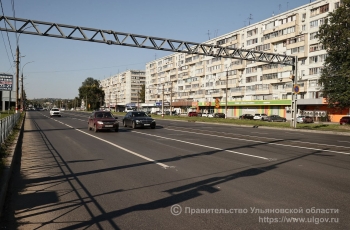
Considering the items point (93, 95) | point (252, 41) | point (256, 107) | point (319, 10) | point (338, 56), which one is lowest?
point (256, 107)

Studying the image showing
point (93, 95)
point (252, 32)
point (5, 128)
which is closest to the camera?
point (5, 128)

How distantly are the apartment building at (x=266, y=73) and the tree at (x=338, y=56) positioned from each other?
12805 millimetres

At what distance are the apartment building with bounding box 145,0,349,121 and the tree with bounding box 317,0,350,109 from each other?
12805 mm

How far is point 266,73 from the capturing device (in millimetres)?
70875

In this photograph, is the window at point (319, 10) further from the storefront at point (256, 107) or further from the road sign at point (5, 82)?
the road sign at point (5, 82)

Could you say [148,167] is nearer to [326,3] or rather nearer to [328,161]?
[328,161]

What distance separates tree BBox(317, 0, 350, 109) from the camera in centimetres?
3338

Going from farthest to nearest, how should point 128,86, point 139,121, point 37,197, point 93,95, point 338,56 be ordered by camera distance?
point 128,86
point 93,95
point 338,56
point 139,121
point 37,197

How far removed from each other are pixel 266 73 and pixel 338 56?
35657mm

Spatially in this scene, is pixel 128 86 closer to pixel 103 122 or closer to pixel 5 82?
pixel 103 122

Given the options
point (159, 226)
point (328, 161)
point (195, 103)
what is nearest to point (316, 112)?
point (195, 103)

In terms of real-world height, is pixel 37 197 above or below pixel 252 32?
below

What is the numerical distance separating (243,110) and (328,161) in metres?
66.9

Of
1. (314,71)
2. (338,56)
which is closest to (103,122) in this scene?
(338,56)
